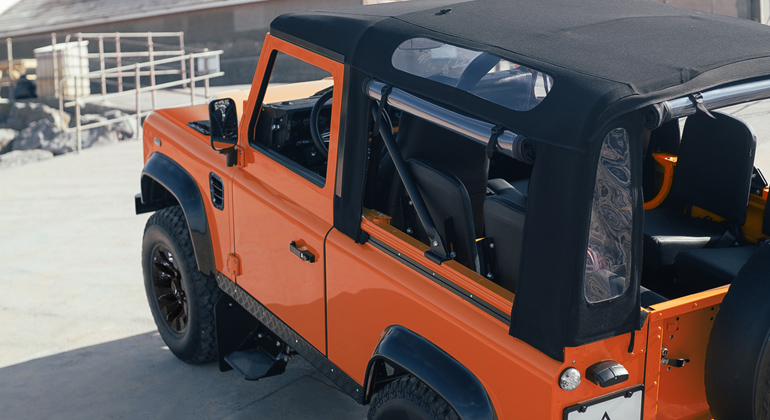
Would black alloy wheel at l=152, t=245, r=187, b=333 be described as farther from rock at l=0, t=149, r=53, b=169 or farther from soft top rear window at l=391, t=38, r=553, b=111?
rock at l=0, t=149, r=53, b=169

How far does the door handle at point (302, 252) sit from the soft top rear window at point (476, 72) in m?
0.96

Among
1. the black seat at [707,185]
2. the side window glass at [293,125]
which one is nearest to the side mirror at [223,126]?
the side window glass at [293,125]

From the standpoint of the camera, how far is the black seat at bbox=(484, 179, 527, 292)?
8.75 feet

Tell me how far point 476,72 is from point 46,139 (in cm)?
1473

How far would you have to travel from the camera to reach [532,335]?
2396 millimetres

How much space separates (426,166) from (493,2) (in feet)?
2.51

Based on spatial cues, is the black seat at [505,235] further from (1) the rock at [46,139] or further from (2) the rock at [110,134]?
(1) the rock at [46,139]

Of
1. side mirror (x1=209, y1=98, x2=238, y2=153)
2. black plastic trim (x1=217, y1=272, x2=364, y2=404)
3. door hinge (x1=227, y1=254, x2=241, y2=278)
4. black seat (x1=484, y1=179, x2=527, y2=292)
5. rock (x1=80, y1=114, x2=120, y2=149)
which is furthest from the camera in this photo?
rock (x1=80, y1=114, x2=120, y2=149)

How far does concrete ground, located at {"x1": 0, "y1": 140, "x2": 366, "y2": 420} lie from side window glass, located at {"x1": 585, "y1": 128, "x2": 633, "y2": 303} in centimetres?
220

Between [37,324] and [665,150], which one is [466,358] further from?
[37,324]

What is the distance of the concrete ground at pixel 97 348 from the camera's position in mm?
4379

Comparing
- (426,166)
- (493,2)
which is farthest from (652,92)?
(493,2)

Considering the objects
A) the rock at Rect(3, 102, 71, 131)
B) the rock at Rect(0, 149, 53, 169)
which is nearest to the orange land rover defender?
the rock at Rect(0, 149, 53, 169)

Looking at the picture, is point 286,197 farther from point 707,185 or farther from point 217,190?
point 707,185
